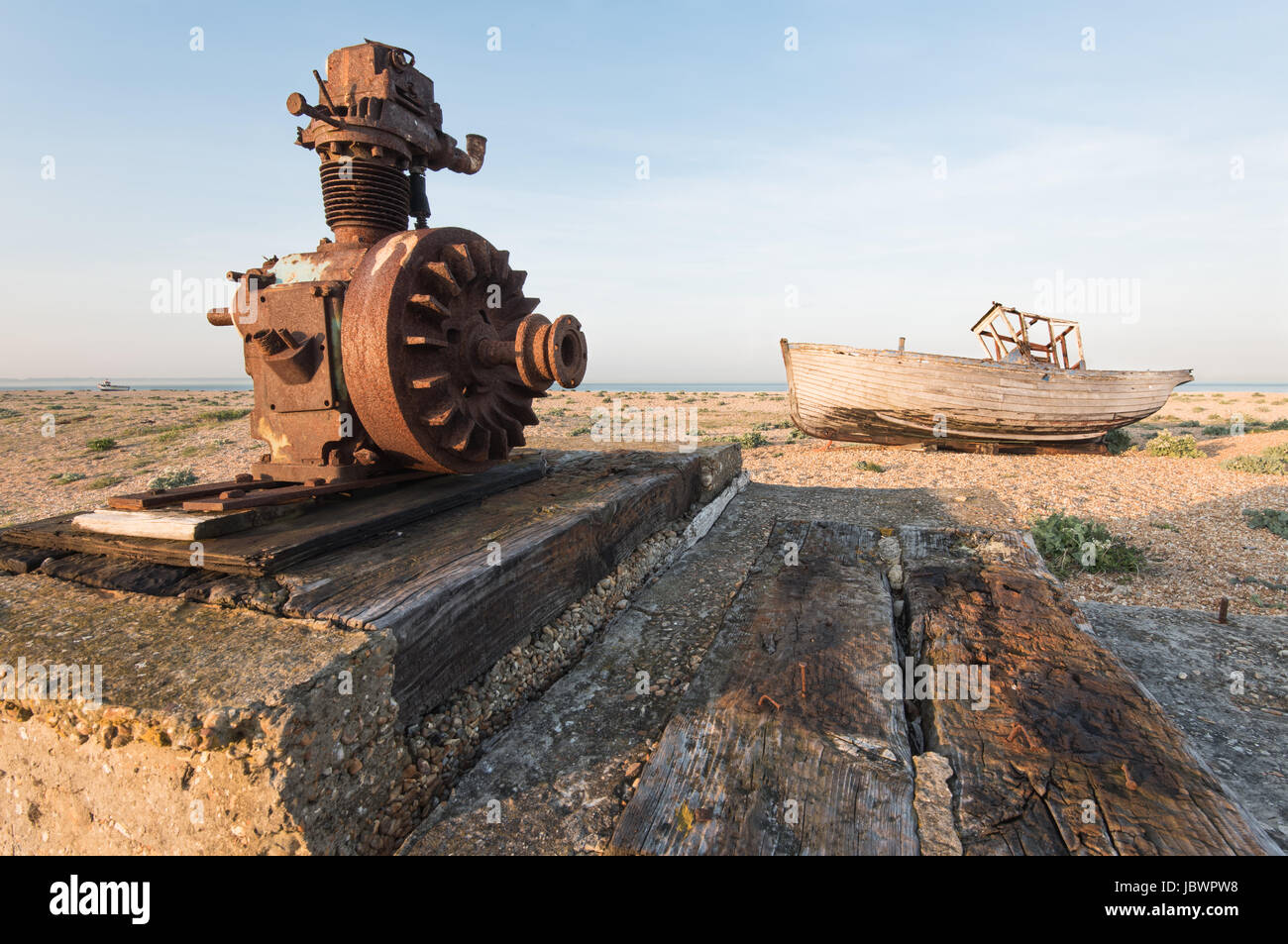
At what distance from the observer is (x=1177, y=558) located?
639cm

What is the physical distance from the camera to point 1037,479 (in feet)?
33.9

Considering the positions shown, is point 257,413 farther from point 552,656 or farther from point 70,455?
point 70,455

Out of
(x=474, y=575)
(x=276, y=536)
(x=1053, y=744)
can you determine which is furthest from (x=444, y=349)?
(x=1053, y=744)

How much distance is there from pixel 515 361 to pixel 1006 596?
2572mm

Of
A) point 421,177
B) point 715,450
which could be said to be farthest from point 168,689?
point 715,450

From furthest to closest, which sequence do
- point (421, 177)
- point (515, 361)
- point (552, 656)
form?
1. point (421, 177)
2. point (515, 361)
3. point (552, 656)

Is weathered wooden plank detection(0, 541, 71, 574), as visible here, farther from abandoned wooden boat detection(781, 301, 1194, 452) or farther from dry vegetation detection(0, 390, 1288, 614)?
abandoned wooden boat detection(781, 301, 1194, 452)

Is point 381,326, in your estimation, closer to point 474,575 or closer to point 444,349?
point 444,349

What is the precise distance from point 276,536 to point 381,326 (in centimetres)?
105

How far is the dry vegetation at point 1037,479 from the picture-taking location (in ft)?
19.5

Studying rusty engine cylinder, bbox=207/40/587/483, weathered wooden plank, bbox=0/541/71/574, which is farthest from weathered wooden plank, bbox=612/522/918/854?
weathered wooden plank, bbox=0/541/71/574

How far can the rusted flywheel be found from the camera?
298 centimetres

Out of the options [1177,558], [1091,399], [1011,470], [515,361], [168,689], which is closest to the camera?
[168,689]

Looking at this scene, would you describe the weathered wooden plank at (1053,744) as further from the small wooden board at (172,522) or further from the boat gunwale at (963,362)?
the boat gunwale at (963,362)
